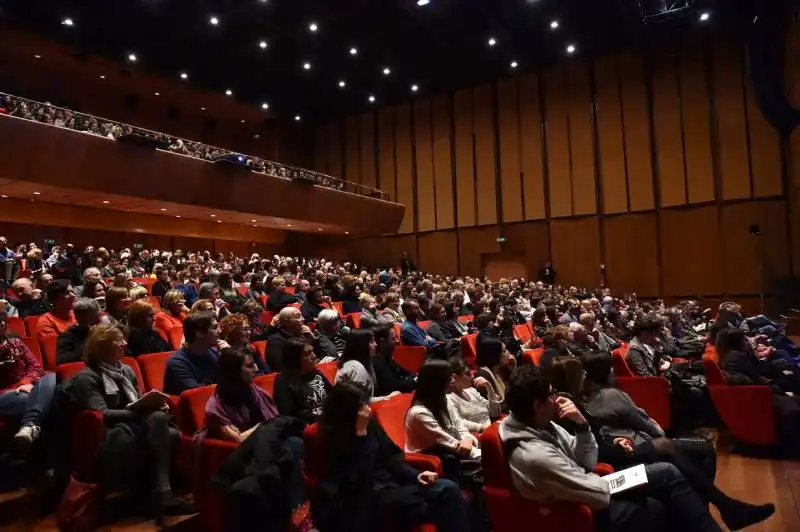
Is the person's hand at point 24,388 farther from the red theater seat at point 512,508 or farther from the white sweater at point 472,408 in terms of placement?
the red theater seat at point 512,508

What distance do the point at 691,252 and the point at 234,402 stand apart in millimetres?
11643

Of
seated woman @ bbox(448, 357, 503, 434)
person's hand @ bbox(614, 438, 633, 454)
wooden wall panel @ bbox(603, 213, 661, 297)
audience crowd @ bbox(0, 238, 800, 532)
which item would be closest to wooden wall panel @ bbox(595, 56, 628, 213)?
wooden wall panel @ bbox(603, 213, 661, 297)

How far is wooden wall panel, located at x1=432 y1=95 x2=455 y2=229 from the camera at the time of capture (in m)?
14.5

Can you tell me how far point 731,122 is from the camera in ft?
36.3

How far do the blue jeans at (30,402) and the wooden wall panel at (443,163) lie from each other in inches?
491

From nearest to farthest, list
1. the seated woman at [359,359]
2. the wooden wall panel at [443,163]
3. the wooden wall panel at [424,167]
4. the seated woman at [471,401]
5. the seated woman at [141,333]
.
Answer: the seated woman at [471,401] < the seated woman at [359,359] < the seated woman at [141,333] < the wooden wall panel at [443,163] < the wooden wall panel at [424,167]

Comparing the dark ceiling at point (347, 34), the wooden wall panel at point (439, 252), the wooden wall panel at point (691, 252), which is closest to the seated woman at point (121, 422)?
the dark ceiling at point (347, 34)

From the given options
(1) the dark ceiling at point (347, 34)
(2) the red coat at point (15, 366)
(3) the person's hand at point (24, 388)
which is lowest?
(3) the person's hand at point (24, 388)

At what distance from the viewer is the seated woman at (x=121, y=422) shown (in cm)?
224

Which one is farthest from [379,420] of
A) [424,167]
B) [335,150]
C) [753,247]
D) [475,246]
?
[335,150]

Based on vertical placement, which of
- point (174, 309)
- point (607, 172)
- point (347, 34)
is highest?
point (347, 34)

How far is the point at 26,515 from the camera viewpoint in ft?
7.73

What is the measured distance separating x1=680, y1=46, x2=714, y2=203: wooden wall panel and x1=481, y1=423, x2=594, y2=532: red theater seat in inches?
448

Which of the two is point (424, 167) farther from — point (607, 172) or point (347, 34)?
point (607, 172)
